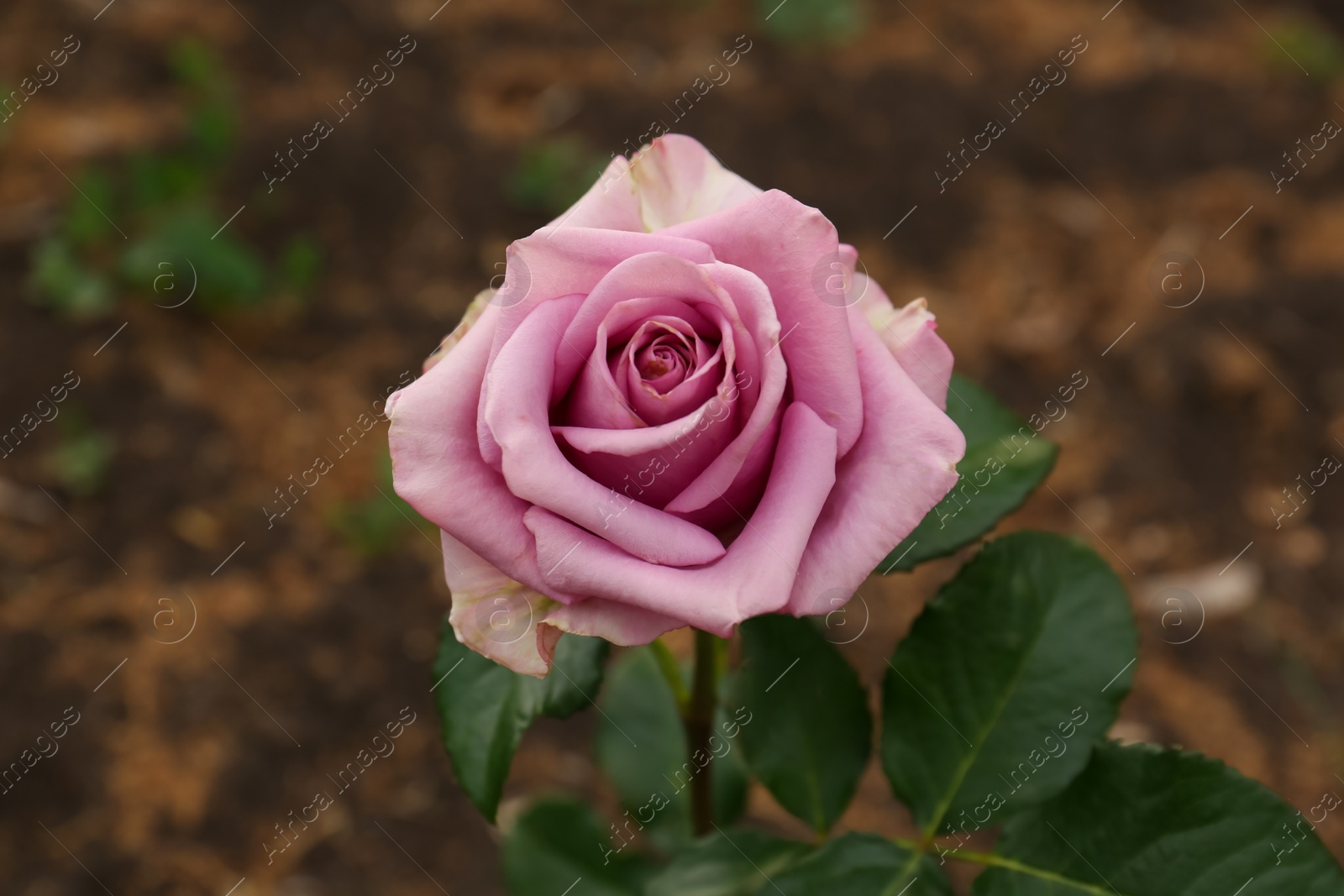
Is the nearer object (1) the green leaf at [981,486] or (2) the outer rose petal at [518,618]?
(2) the outer rose petal at [518,618]

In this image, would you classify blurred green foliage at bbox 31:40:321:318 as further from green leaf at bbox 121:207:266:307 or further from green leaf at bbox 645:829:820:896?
green leaf at bbox 645:829:820:896

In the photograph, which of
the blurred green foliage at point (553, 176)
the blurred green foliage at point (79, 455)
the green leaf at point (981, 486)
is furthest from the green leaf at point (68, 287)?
the green leaf at point (981, 486)

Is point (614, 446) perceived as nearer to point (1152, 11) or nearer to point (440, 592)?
point (440, 592)

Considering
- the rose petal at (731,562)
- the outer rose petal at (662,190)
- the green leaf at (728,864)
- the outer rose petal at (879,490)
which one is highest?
the outer rose petal at (662,190)

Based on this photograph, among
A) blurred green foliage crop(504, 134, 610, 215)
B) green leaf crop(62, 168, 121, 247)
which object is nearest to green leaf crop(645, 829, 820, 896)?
blurred green foliage crop(504, 134, 610, 215)

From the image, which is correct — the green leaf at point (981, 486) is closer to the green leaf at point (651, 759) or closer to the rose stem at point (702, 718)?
the rose stem at point (702, 718)

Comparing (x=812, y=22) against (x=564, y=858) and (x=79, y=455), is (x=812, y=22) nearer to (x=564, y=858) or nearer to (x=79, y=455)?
(x=79, y=455)

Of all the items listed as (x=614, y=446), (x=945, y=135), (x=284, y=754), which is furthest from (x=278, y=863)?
(x=945, y=135)
